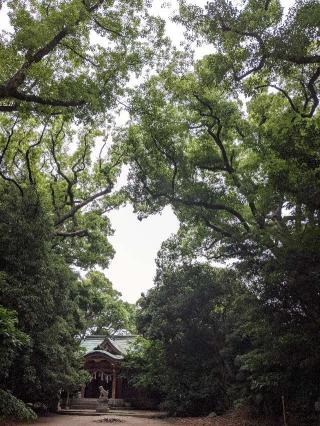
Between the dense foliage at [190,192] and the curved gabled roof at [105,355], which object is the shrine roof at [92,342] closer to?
the curved gabled roof at [105,355]

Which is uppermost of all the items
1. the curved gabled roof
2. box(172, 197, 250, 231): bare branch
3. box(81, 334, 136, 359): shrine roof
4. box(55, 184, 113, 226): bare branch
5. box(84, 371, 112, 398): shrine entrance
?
box(55, 184, 113, 226): bare branch

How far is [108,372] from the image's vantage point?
89.9 feet

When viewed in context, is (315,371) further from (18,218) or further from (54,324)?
(18,218)

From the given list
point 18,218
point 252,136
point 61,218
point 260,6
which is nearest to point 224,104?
point 252,136

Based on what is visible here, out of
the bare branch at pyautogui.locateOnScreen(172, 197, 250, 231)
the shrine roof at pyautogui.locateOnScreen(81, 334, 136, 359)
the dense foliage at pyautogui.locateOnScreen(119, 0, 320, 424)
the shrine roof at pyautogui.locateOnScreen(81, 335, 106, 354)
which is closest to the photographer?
the dense foliage at pyautogui.locateOnScreen(119, 0, 320, 424)

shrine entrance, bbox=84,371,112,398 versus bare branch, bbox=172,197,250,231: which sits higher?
bare branch, bbox=172,197,250,231

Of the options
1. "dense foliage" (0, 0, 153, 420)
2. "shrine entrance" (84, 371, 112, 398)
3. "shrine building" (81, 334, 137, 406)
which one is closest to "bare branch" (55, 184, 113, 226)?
"dense foliage" (0, 0, 153, 420)

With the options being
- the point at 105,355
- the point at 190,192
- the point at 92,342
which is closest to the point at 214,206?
the point at 190,192

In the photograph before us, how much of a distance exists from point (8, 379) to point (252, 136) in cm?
1163

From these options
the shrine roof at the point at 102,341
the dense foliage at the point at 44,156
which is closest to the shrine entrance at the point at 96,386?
the shrine roof at the point at 102,341

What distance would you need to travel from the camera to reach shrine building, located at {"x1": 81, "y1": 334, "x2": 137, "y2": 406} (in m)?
26.3

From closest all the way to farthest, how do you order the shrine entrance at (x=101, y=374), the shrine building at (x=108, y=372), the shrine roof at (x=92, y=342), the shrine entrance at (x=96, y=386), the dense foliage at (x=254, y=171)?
1. the dense foliage at (x=254, y=171)
2. the shrine building at (x=108, y=372)
3. the shrine entrance at (x=101, y=374)
4. the shrine entrance at (x=96, y=386)
5. the shrine roof at (x=92, y=342)

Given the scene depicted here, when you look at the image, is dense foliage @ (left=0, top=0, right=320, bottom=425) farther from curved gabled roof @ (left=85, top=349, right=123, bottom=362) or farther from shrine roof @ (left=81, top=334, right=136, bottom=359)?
shrine roof @ (left=81, top=334, right=136, bottom=359)

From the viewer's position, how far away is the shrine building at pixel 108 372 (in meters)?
26.3
